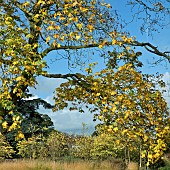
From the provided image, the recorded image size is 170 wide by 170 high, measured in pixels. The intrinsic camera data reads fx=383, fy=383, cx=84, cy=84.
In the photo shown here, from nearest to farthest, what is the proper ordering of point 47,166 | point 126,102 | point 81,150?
point 126,102 < point 47,166 < point 81,150

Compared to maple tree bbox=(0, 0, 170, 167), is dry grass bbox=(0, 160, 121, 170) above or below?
below

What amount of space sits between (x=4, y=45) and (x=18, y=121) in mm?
1500

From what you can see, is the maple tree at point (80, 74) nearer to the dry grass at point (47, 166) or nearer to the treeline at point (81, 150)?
the dry grass at point (47, 166)

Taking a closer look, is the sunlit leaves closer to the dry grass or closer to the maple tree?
the maple tree

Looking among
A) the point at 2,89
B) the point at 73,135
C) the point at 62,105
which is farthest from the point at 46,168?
the point at 73,135

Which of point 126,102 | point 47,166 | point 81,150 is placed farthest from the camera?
point 81,150

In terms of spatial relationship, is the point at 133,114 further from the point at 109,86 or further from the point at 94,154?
the point at 94,154

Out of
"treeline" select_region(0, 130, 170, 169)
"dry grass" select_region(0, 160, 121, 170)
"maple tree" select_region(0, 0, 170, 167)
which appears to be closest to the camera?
Result: "maple tree" select_region(0, 0, 170, 167)

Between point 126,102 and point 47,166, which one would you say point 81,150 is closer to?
point 47,166

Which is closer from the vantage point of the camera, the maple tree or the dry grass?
the maple tree

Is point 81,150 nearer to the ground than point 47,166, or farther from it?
farther from it

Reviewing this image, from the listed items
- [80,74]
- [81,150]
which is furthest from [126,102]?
[81,150]

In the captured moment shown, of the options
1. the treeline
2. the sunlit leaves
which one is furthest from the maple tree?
the treeline

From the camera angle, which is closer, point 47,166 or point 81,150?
point 47,166
